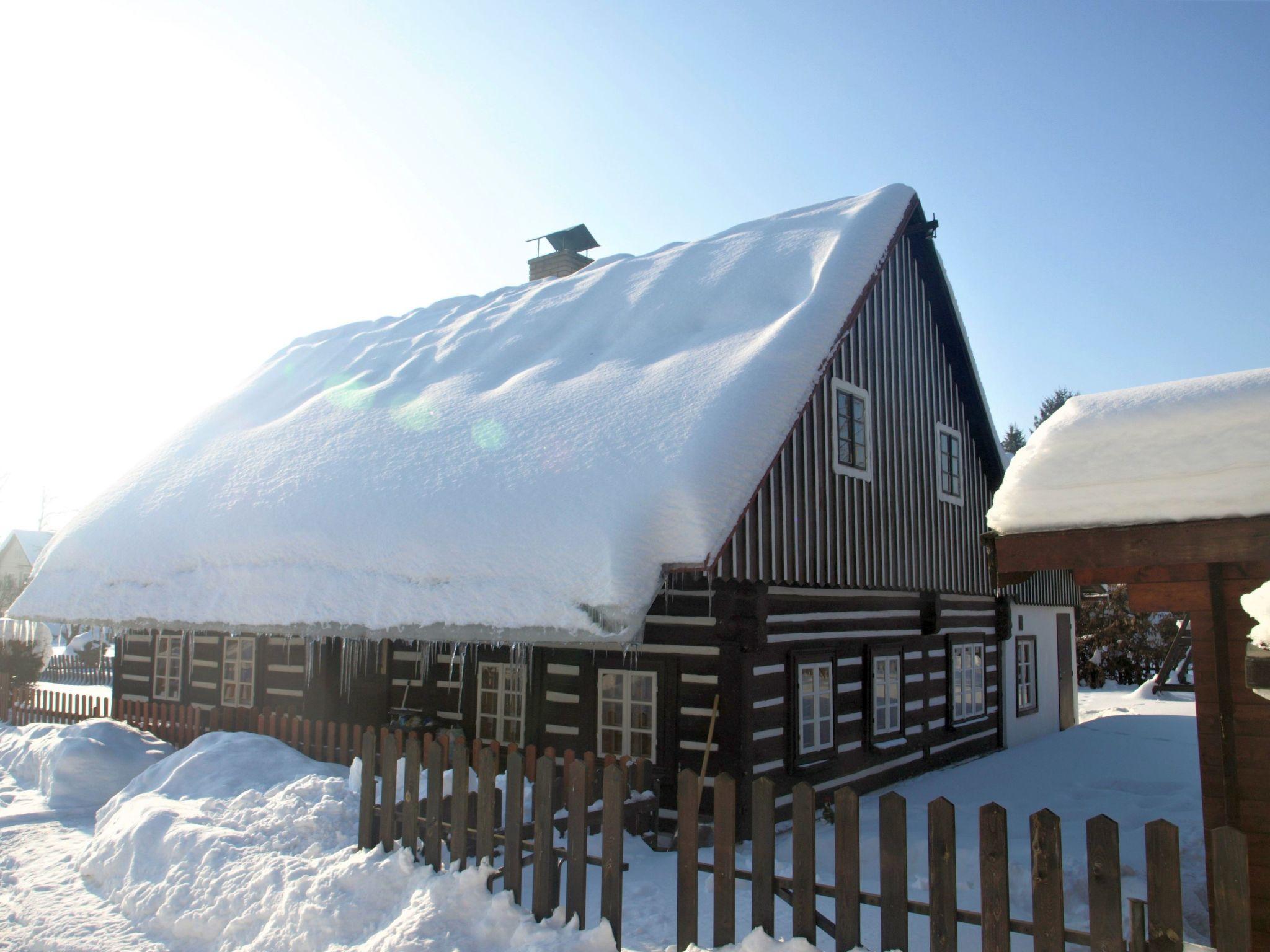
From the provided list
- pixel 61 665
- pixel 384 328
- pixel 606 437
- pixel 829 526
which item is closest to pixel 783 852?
pixel 829 526

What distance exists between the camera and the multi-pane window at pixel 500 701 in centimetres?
1099

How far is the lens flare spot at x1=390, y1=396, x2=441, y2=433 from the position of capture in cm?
1118

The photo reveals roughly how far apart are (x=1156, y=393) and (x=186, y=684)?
15190mm

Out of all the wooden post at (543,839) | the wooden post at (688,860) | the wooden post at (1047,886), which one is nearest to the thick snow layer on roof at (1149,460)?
the wooden post at (1047,886)

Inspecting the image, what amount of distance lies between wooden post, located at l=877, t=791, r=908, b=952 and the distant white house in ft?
215

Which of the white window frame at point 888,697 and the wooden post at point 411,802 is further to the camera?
the white window frame at point 888,697

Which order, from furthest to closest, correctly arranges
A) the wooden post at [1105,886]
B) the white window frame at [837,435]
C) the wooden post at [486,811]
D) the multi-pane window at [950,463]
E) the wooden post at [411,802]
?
the multi-pane window at [950,463], the white window frame at [837,435], the wooden post at [411,802], the wooden post at [486,811], the wooden post at [1105,886]

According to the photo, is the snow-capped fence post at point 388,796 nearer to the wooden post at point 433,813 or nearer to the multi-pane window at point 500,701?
the wooden post at point 433,813

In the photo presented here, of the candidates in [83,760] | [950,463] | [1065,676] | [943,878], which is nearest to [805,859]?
[943,878]

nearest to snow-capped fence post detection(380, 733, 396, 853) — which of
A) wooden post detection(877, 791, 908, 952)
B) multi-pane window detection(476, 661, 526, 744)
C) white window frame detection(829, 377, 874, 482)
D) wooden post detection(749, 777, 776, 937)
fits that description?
wooden post detection(749, 777, 776, 937)

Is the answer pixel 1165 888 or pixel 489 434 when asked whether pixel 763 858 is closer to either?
pixel 1165 888

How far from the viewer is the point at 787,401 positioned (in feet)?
29.1

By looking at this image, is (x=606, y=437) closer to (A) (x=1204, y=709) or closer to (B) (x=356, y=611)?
(B) (x=356, y=611)

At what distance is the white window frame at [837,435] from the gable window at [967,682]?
492cm
